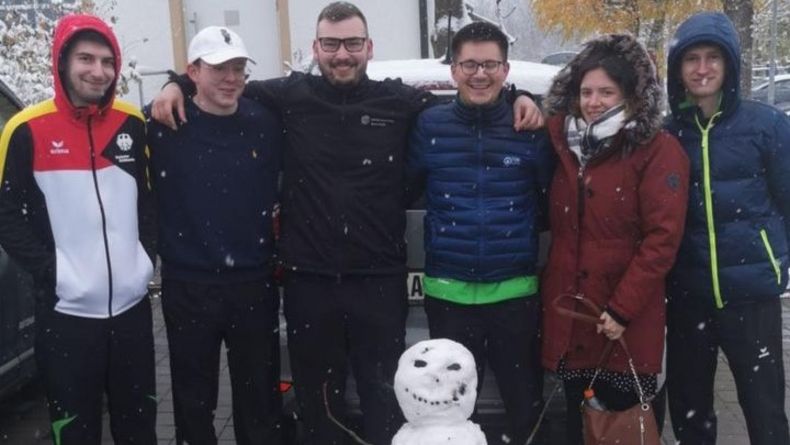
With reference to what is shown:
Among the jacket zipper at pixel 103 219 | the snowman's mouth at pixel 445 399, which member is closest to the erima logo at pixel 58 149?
the jacket zipper at pixel 103 219

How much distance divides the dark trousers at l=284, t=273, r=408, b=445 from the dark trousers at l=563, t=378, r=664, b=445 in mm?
737

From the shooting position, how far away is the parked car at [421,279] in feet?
13.4

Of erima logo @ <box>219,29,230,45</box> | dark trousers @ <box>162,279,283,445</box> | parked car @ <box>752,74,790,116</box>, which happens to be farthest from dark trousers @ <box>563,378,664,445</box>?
parked car @ <box>752,74,790,116</box>

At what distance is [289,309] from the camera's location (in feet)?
13.2

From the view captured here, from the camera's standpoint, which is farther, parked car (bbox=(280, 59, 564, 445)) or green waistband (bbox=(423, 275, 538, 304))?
parked car (bbox=(280, 59, 564, 445))

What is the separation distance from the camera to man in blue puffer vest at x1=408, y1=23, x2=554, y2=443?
379 cm

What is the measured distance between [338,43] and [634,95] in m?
1.23

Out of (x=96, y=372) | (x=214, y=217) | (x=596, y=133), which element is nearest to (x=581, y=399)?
(x=596, y=133)

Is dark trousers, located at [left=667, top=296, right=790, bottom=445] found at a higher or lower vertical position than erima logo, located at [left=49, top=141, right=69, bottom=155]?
lower

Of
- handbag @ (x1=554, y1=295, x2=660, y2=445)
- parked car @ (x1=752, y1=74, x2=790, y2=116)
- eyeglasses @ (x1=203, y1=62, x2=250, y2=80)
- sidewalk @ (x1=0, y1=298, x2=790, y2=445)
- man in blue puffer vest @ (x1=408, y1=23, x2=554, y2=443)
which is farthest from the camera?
parked car @ (x1=752, y1=74, x2=790, y2=116)

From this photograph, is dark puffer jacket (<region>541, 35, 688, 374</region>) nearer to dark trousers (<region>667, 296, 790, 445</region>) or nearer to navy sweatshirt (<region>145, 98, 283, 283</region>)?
dark trousers (<region>667, 296, 790, 445</region>)

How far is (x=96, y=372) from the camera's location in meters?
Result: 3.85

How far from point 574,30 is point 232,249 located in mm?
14401

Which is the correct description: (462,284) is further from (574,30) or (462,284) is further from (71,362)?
(574,30)
